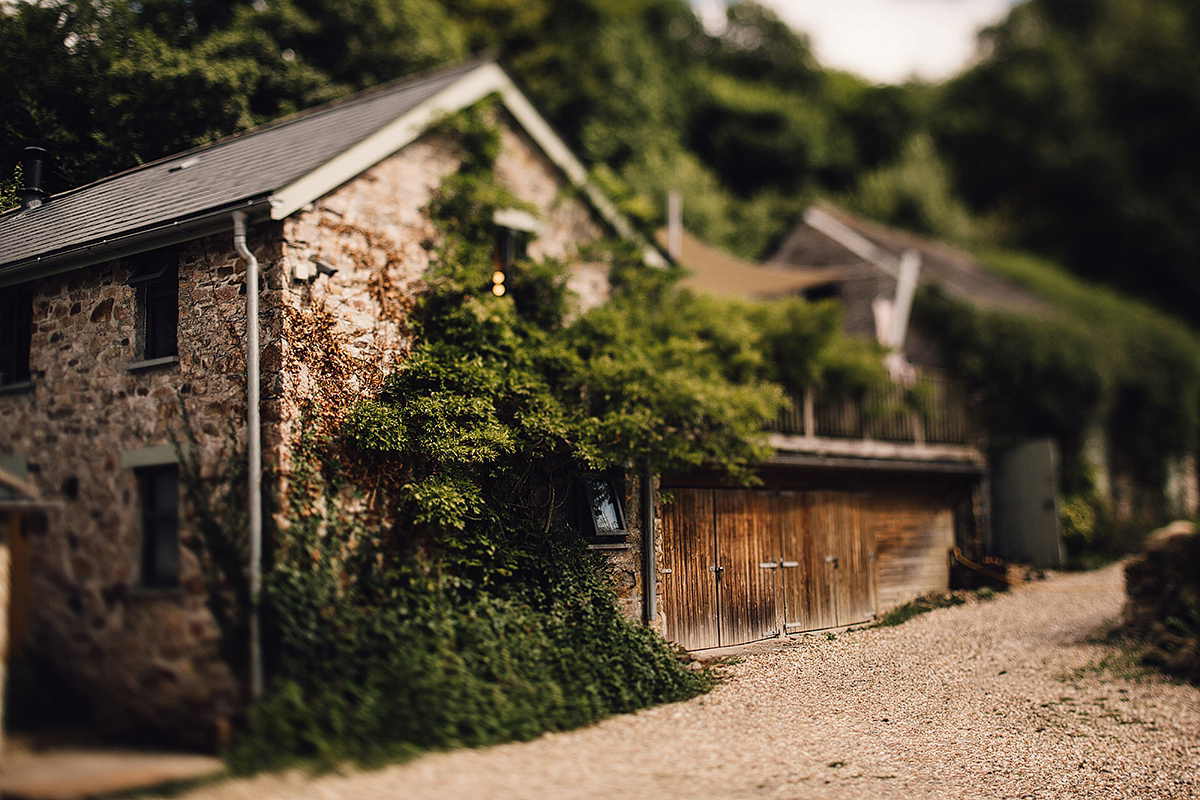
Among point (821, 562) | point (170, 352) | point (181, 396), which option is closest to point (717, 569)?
point (821, 562)

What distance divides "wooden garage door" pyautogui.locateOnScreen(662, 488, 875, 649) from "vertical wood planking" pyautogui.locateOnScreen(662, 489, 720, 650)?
0.01 meters

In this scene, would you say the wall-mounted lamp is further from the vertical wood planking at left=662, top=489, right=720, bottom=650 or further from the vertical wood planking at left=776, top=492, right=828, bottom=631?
the vertical wood planking at left=776, top=492, right=828, bottom=631

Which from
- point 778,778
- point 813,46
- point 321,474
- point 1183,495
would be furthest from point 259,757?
point 813,46

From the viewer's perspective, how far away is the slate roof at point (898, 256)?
18844 mm

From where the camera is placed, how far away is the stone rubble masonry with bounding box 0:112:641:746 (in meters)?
6.44

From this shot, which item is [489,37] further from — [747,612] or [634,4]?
[747,612]

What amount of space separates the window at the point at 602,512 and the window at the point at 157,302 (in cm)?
415

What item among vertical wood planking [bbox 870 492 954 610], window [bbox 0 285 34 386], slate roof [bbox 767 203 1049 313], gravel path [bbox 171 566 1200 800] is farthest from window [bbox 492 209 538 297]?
slate roof [bbox 767 203 1049 313]

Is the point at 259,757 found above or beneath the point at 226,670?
beneath

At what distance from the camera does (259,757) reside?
6.09m

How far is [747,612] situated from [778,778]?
7.95ft

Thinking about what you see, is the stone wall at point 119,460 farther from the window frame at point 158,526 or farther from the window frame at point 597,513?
the window frame at point 597,513

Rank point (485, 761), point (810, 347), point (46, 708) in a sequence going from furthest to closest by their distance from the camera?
point (810, 347), point (485, 761), point (46, 708)

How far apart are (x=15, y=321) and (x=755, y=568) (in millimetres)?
7538
